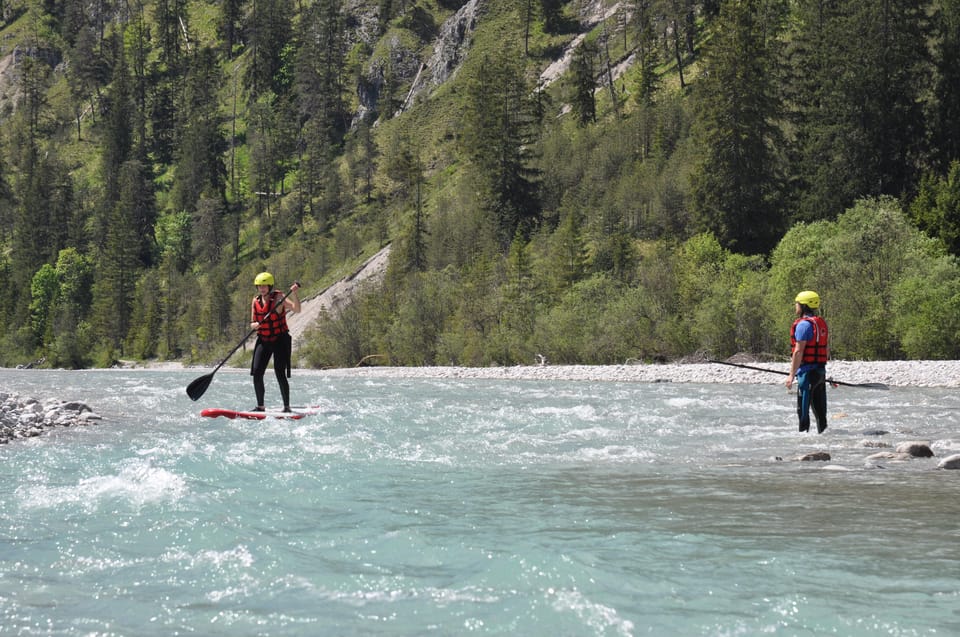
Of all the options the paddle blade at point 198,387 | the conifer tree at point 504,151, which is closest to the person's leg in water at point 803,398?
the paddle blade at point 198,387

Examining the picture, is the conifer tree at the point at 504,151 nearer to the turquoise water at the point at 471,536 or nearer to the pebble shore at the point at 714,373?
the pebble shore at the point at 714,373

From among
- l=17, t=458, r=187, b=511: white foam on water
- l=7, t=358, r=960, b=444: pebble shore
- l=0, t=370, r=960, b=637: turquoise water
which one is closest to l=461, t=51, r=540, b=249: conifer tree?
l=7, t=358, r=960, b=444: pebble shore

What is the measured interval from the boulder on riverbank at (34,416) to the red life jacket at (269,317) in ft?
12.1

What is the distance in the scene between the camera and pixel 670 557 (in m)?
6.43

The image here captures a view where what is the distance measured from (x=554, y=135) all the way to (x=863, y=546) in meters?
74.0

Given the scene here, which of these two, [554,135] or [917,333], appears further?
[554,135]

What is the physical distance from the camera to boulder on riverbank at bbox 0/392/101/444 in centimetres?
1398

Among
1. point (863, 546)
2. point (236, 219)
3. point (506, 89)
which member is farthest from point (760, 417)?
point (236, 219)

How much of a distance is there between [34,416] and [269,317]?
4.59m

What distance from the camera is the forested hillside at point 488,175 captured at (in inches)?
1657

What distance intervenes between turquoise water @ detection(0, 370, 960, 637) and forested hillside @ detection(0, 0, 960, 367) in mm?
26071

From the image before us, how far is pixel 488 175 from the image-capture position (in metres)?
67.0

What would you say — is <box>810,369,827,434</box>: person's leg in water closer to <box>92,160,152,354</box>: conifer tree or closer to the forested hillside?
the forested hillside

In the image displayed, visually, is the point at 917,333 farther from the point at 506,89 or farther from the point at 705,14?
the point at 705,14
